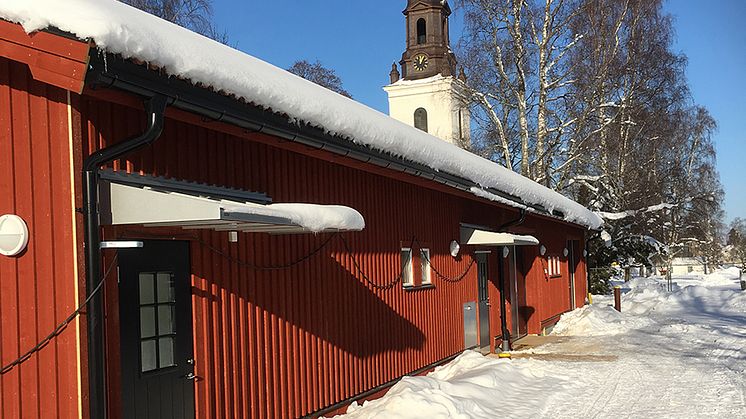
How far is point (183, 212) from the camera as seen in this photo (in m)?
4.69

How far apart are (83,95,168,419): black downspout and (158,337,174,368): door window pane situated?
2.42 feet

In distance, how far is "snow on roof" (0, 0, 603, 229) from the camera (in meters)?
4.05

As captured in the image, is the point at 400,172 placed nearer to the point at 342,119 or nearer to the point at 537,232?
the point at 342,119

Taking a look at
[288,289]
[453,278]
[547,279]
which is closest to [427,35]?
[547,279]

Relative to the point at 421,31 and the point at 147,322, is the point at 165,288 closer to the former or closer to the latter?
the point at 147,322

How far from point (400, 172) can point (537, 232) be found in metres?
Answer: 9.33

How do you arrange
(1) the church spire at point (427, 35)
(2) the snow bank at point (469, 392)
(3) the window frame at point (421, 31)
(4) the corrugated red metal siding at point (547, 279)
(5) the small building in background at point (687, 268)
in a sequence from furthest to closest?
(5) the small building in background at point (687, 268), (3) the window frame at point (421, 31), (1) the church spire at point (427, 35), (4) the corrugated red metal siding at point (547, 279), (2) the snow bank at point (469, 392)

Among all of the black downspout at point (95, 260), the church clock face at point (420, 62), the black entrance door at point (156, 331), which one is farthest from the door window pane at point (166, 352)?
the church clock face at point (420, 62)

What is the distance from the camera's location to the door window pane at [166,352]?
5.45m

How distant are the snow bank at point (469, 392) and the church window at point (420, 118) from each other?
3754 cm

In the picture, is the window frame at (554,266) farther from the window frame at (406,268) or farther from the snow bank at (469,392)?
the window frame at (406,268)

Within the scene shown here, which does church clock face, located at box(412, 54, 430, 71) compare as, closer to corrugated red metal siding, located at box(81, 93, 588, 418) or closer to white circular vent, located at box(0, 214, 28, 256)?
corrugated red metal siding, located at box(81, 93, 588, 418)

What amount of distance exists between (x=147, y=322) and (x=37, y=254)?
1125 mm

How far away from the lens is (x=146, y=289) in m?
5.38
